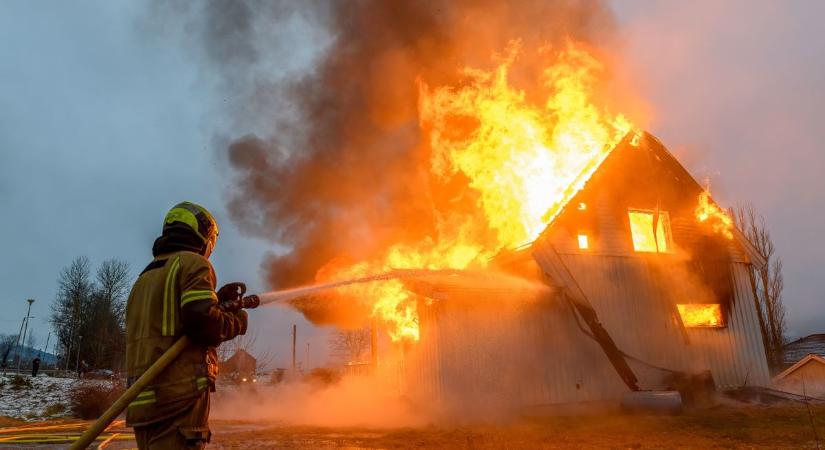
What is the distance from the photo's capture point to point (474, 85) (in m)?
15.8

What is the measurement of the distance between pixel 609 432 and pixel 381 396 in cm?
626

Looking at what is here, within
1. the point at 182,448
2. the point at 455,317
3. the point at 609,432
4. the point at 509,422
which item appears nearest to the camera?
the point at 182,448

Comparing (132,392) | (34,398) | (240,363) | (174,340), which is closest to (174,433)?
(132,392)

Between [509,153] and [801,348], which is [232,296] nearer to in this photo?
[509,153]

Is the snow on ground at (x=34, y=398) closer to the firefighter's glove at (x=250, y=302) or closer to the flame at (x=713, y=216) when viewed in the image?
the firefighter's glove at (x=250, y=302)

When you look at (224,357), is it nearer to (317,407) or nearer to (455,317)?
(317,407)

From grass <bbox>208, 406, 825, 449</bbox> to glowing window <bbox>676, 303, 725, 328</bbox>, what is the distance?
3.30 m

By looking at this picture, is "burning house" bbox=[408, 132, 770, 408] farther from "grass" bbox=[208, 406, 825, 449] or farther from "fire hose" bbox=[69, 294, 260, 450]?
"fire hose" bbox=[69, 294, 260, 450]

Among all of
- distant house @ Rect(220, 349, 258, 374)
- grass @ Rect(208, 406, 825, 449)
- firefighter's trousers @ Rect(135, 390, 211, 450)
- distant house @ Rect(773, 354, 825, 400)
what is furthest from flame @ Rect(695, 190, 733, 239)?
distant house @ Rect(220, 349, 258, 374)

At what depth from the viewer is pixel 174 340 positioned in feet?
10.1

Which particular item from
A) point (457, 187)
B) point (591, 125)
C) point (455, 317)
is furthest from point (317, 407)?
point (591, 125)

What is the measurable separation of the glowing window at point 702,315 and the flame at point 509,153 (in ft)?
17.0

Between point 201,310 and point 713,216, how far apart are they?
17150 millimetres

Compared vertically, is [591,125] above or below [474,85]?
below
